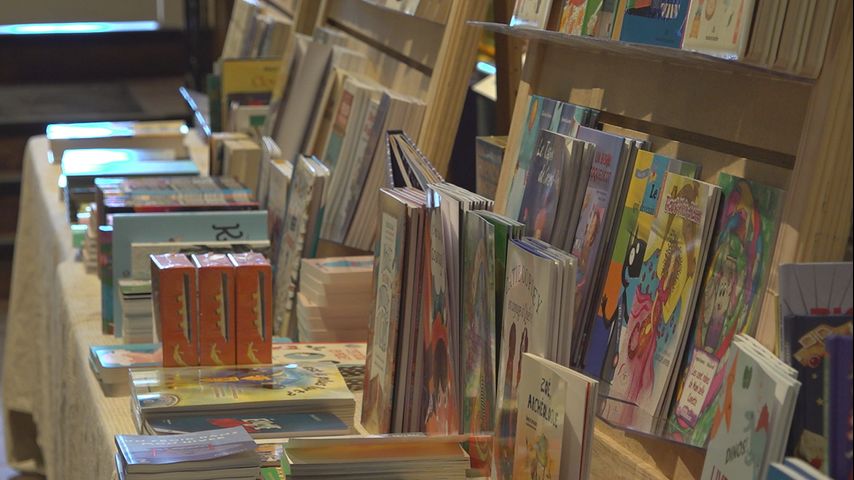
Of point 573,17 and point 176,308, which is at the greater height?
point 573,17

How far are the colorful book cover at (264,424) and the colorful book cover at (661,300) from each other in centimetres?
47

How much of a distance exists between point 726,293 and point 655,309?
121mm

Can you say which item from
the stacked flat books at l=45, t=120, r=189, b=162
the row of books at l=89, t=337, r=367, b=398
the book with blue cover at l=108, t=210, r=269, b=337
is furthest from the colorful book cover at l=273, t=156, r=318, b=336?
the stacked flat books at l=45, t=120, r=189, b=162

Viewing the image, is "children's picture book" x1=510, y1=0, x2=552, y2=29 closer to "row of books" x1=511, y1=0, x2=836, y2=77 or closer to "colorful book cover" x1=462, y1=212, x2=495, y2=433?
"row of books" x1=511, y1=0, x2=836, y2=77

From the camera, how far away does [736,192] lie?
124 centimetres

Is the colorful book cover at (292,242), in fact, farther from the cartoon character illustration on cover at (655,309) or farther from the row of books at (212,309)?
the cartoon character illustration on cover at (655,309)

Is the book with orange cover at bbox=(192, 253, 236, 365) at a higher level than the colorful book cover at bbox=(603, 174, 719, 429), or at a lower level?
lower

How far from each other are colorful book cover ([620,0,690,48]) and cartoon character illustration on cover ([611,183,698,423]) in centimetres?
17

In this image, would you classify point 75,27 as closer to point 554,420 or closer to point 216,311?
point 216,311

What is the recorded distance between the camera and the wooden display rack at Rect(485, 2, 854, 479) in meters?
1.05

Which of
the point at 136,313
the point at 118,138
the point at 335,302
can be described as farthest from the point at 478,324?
the point at 118,138

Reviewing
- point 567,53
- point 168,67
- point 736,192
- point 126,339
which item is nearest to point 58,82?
point 168,67

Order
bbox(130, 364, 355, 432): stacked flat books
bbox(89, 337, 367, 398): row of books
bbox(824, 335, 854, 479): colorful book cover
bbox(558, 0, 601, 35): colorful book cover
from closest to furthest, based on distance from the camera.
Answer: bbox(824, 335, 854, 479): colorful book cover → bbox(558, 0, 601, 35): colorful book cover → bbox(130, 364, 355, 432): stacked flat books → bbox(89, 337, 367, 398): row of books

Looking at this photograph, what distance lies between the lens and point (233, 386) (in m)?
1.76
